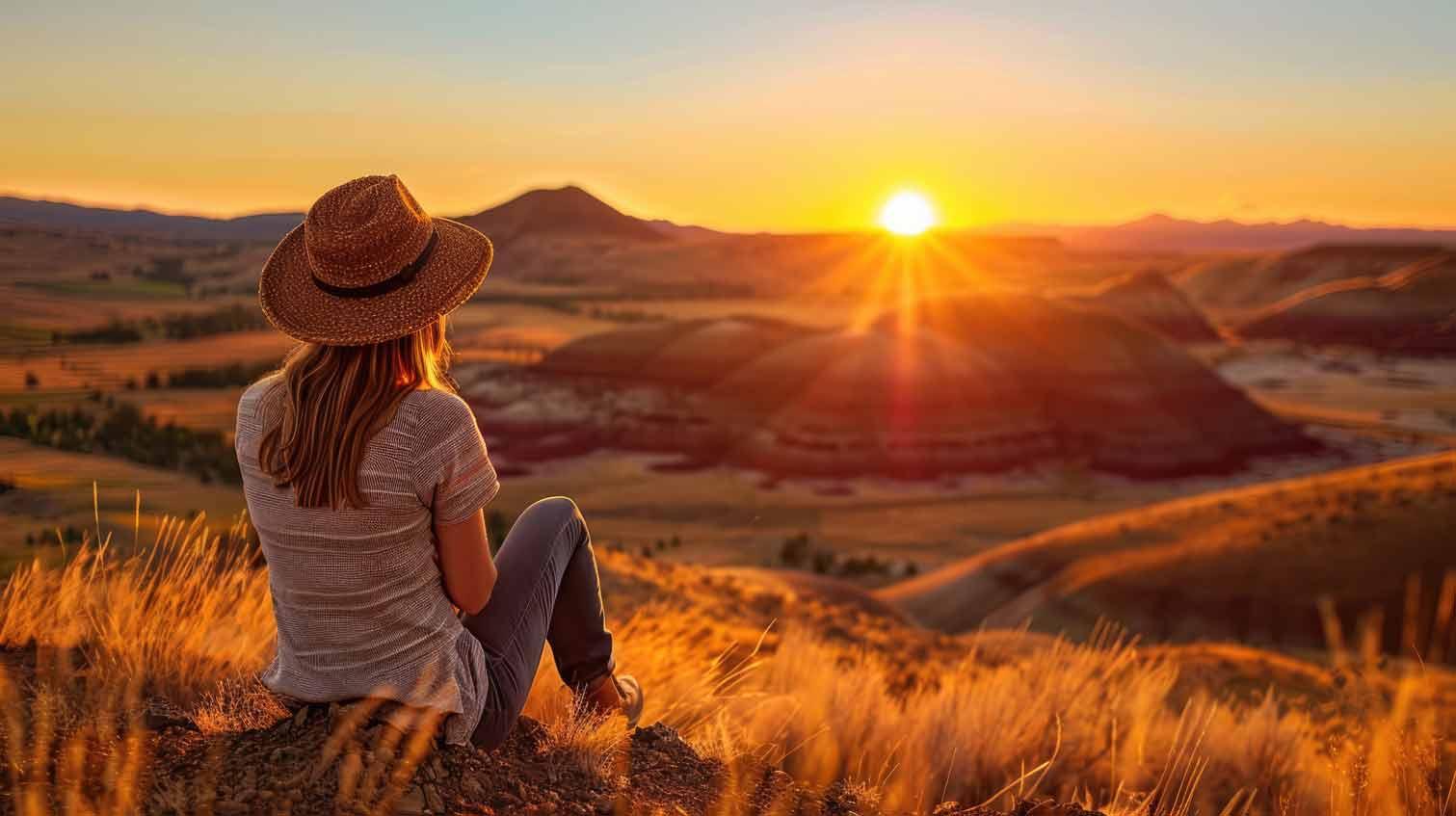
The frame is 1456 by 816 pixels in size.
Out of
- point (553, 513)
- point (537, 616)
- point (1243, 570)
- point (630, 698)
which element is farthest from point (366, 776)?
point (1243, 570)

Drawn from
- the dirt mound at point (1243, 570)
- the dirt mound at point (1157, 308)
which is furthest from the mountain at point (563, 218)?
the dirt mound at point (1243, 570)

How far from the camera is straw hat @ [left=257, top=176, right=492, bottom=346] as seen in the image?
2.41m

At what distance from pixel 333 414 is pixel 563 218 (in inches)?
4539

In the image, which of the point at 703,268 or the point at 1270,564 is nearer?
the point at 1270,564

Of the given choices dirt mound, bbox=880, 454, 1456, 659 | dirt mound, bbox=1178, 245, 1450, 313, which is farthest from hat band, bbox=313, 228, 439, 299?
dirt mound, bbox=1178, 245, 1450, 313

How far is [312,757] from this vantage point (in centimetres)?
259

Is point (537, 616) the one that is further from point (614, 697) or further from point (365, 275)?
point (365, 275)

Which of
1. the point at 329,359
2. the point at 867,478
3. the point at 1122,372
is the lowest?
the point at 867,478

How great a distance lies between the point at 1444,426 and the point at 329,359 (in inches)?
2696

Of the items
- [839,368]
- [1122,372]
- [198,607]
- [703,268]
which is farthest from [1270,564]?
[703,268]

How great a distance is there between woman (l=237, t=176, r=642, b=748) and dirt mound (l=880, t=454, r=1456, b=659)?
18.0 meters

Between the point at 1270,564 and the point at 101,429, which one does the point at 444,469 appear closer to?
the point at 101,429

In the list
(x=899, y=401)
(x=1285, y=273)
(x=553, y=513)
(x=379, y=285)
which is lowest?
(x=899, y=401)

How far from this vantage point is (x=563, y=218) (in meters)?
114
